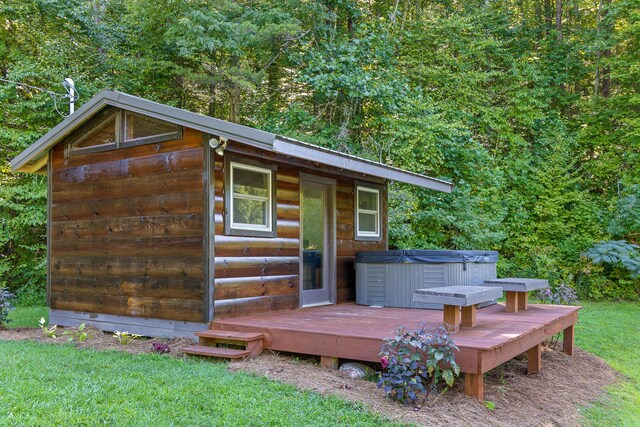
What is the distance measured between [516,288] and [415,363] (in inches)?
111

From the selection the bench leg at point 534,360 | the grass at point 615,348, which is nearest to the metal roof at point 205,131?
the bench leg at point 534,360

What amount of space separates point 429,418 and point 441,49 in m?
13.3

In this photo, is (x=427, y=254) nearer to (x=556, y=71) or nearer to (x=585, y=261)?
(x=585, y=261)

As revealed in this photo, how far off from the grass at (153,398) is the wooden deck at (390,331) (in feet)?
2.25

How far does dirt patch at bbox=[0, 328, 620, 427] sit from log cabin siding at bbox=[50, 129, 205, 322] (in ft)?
1.77

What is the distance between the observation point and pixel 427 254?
22.9 ft

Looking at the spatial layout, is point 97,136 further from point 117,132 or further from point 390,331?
point 390,331

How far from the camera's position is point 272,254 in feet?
21.5

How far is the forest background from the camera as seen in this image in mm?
11508

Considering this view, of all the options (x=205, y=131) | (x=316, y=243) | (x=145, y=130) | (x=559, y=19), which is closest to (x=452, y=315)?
(x=205, y=131)

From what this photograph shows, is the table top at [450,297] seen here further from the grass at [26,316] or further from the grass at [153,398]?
the grass at [26,316]

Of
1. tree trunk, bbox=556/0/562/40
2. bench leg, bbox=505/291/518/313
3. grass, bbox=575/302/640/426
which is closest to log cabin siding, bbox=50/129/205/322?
bench leg, bbox=505/291/518/313

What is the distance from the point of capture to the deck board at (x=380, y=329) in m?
4.17

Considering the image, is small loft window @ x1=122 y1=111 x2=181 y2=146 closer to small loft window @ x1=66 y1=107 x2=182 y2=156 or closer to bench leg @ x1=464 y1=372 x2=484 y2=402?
small loft window @ x1=66 y1=107 x2=182 y2=156
